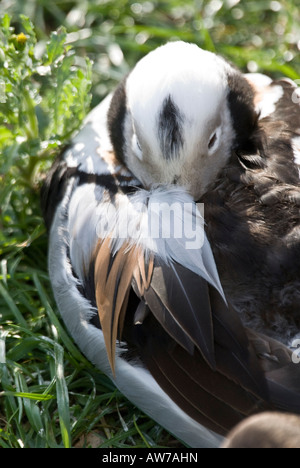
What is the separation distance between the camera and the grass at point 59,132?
2.64 metres

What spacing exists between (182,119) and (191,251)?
17.3 inches

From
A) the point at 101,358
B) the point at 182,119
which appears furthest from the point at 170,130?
the point at 101,358

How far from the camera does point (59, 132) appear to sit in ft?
10.5

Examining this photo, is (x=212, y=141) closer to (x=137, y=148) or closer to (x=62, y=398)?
(x=137, y=148)

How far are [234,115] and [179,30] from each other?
1.56 metres

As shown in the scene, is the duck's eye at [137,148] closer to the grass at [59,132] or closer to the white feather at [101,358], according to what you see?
the white feather at [101,358]

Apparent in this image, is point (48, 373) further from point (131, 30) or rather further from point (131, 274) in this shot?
point (131, 30)

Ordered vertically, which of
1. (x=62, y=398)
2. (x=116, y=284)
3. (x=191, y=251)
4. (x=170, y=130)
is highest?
(x=170, y=130)

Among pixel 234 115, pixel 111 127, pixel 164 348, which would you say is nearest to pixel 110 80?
pixel 111 127

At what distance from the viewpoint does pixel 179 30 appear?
160 inches

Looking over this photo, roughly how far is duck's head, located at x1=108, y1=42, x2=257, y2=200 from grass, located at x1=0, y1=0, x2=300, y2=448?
509 millimetres
